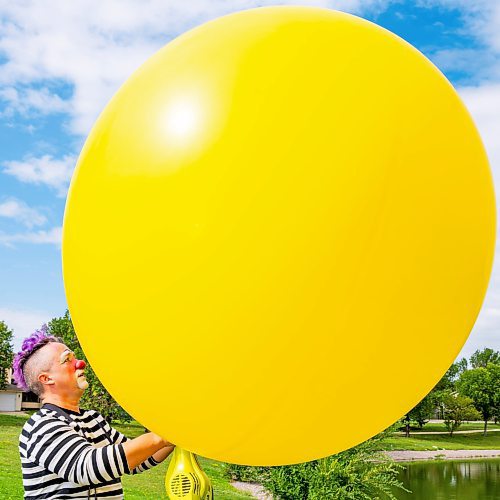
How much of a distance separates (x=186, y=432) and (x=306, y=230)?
2.63ft

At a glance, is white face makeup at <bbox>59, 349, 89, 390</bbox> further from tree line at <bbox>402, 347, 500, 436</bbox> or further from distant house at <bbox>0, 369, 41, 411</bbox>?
distant house at <bbox>0, 369, 41, 411</bbox>

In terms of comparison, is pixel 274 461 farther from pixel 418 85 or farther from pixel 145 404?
pixel 418 85

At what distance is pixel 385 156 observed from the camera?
213 centimetres

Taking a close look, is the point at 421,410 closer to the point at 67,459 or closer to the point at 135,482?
the point at 135,482

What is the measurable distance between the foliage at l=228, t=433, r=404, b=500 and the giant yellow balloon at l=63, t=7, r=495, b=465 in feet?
24.1

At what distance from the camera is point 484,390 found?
50438 millimetres

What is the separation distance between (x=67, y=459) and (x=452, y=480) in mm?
23728

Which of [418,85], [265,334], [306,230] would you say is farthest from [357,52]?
[265,334]

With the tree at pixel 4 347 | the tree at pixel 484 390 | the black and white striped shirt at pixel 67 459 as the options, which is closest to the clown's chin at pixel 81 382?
the black and white striped shirt at pixel 67 459

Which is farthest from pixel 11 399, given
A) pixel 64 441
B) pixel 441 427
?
pixel 64 441

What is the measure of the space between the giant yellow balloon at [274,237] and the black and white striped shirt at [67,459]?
333 millimetres

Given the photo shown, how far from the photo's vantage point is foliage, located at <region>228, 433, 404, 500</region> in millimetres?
9273

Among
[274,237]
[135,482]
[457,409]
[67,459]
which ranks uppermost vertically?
[274,237]

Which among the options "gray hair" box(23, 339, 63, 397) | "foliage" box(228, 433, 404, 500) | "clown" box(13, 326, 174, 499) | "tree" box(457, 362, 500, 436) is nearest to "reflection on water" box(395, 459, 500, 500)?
"foliage" box(228, 433, 404, 500)
